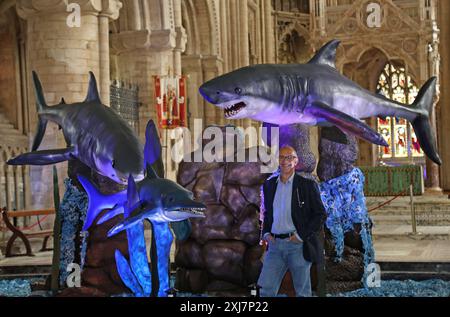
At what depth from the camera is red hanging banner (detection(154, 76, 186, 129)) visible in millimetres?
19734

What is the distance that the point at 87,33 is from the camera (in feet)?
52.1

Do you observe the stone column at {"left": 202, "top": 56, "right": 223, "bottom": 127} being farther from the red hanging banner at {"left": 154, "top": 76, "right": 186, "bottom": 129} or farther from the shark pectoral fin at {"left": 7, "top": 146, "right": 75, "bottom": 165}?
the shark pectoral fin at {"left": 7, "top": 146, "right": 75, "bottom": 165}

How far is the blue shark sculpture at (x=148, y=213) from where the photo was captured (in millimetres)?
6723

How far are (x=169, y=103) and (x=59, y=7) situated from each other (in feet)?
15.8

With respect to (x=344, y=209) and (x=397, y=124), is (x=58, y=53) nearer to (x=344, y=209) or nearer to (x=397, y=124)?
(x=344, y=209)

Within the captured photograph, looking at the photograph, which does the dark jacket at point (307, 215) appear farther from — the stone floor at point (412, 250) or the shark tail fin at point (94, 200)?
the stone floor at point (412, 250)

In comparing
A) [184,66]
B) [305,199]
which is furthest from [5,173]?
[305,199]

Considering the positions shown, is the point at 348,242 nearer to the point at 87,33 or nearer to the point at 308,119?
the point at 308,119

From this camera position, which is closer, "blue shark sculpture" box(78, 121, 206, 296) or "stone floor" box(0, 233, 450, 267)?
"blue shark sculpture" box(78, 121, 206, 296)

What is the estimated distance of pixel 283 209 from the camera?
6.44 m

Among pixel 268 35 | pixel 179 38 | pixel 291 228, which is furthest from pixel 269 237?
pixel 268 35

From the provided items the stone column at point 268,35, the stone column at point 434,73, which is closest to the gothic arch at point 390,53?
the stone column at point 434,73

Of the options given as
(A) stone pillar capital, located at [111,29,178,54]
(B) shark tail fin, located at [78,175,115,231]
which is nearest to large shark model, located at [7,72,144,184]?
(B) shark tail fin, located at [78,175,115,231]
